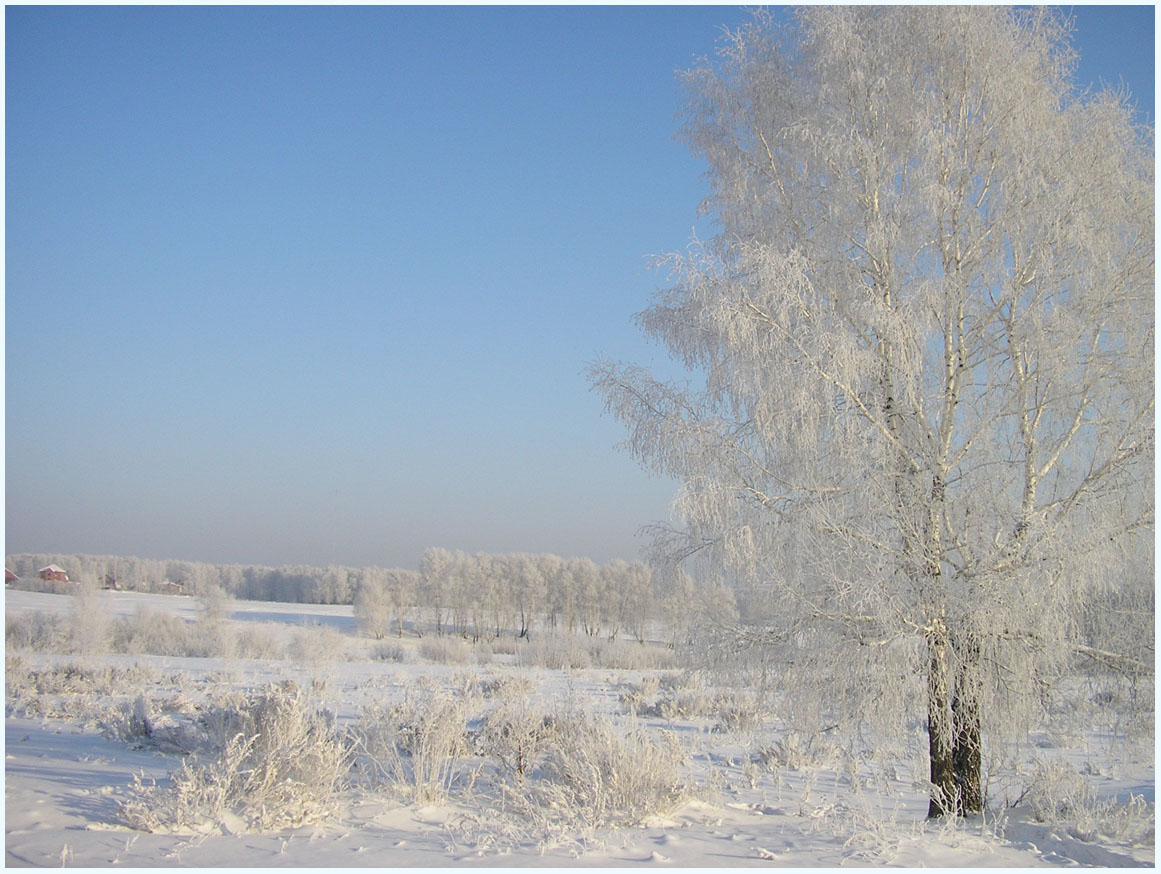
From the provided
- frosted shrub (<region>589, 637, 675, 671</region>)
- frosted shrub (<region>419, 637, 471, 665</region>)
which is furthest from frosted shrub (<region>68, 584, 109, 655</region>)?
frosted shrub (<region>589, 637, 675, 671</region>)

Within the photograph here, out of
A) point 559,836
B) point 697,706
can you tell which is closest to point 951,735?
point 559,836

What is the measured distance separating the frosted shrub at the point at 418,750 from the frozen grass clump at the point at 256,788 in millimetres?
391

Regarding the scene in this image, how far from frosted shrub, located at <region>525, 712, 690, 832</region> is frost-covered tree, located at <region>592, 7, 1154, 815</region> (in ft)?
4.06

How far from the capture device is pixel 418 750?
244 inches

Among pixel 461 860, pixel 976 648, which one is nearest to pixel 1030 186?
pixel 976 648

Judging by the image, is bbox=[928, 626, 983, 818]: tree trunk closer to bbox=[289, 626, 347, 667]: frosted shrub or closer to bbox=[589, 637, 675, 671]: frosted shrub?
bbox=[289, 626, 347, 667]: frosted shrub

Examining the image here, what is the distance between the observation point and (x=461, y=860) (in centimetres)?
461

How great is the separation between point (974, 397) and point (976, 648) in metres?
1.96

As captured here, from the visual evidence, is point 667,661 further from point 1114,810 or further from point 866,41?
point 866,41

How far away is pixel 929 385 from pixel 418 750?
5.05 meters

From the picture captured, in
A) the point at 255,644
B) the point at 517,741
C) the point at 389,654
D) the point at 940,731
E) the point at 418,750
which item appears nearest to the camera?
the point at 940,731

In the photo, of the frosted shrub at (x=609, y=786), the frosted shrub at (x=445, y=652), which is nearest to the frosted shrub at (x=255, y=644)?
the frosted shrub at (x=445, y=652)

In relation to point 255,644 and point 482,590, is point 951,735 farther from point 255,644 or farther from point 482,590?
point 482,590

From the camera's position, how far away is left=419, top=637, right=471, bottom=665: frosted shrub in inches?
1046
